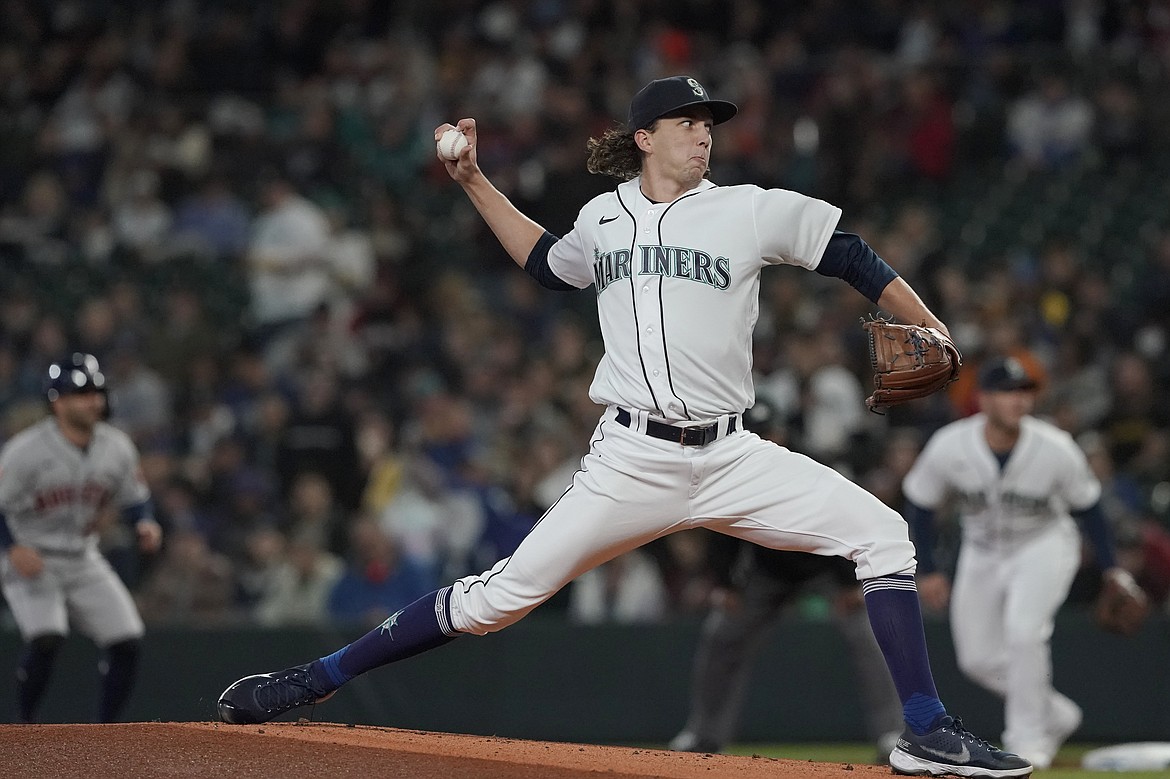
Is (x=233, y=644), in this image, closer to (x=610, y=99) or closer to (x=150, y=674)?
(x=150, y=674)

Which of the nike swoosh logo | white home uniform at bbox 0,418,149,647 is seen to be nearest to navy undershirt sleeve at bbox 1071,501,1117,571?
the nike swoosh logo

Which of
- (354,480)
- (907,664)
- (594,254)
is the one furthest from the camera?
(354,480)

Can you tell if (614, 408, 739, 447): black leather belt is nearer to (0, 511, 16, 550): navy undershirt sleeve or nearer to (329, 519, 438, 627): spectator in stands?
(0, 511, 16, 550): navy undershirt sleeve

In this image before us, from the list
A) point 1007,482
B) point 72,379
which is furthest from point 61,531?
point 1007,482

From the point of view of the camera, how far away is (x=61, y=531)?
7574 mm

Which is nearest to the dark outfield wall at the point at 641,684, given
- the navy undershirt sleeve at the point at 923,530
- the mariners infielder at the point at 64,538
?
the navy undershirt sleeve at the point at 923,530

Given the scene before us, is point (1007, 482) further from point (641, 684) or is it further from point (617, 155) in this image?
point (617, 155)

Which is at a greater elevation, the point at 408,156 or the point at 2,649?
the point at 408,156

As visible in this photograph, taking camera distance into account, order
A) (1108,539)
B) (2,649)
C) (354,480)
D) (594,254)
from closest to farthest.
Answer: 1. (594,254)
2. (1108,539)
3. (2,649)
4. (354,480)

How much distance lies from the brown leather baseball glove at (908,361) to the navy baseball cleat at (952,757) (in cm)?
96

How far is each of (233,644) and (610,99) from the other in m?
5.50

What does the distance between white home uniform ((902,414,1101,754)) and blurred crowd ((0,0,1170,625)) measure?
1.62m

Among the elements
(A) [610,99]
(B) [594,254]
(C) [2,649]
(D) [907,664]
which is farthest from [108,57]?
(D) [907,664]

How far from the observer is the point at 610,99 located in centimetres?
1252
